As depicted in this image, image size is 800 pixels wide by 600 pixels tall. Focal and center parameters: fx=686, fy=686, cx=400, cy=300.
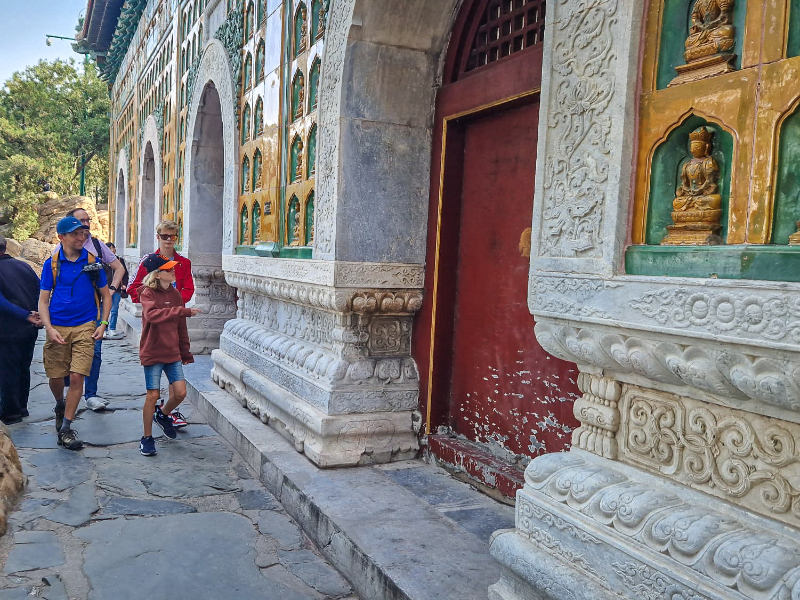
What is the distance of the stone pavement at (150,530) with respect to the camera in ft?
9.36

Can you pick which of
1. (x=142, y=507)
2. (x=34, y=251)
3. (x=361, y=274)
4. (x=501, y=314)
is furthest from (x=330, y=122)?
(x=34, y=251)

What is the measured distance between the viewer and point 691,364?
181 centimetres

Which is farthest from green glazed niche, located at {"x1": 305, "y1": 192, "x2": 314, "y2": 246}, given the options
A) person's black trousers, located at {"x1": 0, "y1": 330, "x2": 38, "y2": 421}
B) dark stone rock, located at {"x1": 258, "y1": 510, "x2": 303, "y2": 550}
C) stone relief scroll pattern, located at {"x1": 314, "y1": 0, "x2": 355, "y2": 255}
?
person's black trousers, located at {"x1": 0, "y1": 330, "x2": 38, "y2": 421}

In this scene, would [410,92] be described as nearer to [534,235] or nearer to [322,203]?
[322,203]

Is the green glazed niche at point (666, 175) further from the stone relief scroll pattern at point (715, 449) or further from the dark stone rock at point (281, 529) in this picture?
the dark stone rock at point (281, 529)

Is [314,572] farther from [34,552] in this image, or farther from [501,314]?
[501,314]

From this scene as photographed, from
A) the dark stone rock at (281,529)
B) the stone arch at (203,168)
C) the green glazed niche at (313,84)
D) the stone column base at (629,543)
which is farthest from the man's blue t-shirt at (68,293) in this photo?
the stone column base at (629,543)

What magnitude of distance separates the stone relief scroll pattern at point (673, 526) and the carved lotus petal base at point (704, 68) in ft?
3.80

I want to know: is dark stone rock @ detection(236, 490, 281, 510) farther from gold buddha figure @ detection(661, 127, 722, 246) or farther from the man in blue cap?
gold buddha figure @ detection(661, 127, 722, 246)

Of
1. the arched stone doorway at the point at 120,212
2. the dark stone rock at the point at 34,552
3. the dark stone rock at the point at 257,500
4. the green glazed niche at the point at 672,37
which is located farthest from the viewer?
the arched stone doorway at the point at 120,212

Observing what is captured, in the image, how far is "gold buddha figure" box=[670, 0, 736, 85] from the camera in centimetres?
179

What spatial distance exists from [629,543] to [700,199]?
0.96 m

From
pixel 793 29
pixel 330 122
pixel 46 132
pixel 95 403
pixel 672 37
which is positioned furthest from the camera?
pixel 46 132

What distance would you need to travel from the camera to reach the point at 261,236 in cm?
556
